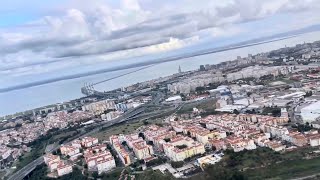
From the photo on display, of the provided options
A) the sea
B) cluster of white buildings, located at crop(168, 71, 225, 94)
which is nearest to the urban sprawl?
cluster of white buildings, located at crop(168, 71, 225, 94)

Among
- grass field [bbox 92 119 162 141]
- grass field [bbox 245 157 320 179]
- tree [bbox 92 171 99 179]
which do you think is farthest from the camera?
grass field [bbox 92 119 162 141]

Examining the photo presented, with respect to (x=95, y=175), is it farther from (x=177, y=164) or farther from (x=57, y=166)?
(x=177, y=164)

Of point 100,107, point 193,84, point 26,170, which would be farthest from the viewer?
point 193,84

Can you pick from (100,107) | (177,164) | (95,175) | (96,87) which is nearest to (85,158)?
(95,175)

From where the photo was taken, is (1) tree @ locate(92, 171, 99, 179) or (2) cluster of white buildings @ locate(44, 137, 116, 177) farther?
(2) cluster of white buildings @ locate(44, 137, 116, 177)

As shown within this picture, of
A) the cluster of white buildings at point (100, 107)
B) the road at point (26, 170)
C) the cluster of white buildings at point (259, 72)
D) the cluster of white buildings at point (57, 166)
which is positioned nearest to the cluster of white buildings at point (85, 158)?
the cluster of white buildings at point (57, 166)

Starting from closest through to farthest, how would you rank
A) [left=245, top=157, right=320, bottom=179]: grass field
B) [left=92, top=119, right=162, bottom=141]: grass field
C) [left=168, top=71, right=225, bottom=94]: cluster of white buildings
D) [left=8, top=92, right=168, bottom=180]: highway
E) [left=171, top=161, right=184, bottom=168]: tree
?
[left=245, top=157, right=320, bottom=179]: grass field, [left=171, top=161, right=184, bottom=168]: tree, [left=8, top=92, right=168, bottom=180]: highway, [left=92, top=119, right=162, bottom=141]: grass field, [left=168, top=71, right=225, bottom=94]: cluster of white buildings

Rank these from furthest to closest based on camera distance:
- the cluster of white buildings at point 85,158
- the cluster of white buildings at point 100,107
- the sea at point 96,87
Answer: the sea at point 96,87, the cluster of white buildings at point 100,107, the cluster of white buildings at point 85,158

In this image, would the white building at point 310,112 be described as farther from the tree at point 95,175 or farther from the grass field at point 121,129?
the tree at point 95,175

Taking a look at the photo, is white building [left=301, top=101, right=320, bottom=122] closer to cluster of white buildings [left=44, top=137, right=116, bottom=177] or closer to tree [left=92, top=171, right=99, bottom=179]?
cluster of white buildings [left=44, top=137, right=116, bottom=177]

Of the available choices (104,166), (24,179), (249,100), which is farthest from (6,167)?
(249,100)

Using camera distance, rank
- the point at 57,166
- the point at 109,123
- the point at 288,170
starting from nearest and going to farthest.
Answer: the point at 288,170 < the point at 57,166 < the point at 109,123

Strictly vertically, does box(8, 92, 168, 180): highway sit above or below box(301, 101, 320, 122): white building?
below
